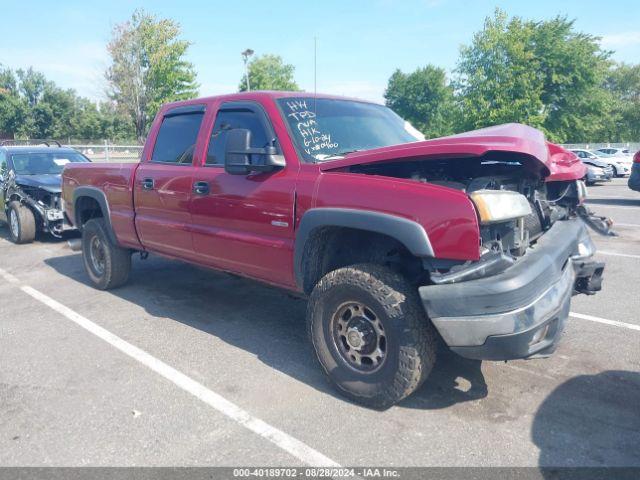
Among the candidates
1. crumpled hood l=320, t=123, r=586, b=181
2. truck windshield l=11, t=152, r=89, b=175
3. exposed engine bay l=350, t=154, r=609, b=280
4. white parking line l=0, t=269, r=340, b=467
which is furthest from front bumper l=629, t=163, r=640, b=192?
truck windshield l=11, t=152, r=89, b=175

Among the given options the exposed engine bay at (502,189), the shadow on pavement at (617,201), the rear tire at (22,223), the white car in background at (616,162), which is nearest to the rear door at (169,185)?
the exposed engine bay at (502,189)

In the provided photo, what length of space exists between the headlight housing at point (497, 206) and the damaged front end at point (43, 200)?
7593 millimetres

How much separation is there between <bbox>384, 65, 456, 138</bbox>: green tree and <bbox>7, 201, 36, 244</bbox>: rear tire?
68.2m

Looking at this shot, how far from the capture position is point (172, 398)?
3426 mm

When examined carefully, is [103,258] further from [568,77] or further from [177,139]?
[568,77]

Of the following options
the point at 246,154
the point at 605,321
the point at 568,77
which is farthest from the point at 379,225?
the point at 568,77

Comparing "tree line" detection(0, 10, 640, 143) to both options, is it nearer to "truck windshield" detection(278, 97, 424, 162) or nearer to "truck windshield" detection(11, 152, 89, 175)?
"truck windshield" detection(11, 152, 89, 175)

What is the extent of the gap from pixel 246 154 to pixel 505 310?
194cm

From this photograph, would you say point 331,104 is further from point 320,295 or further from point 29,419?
point 29,419

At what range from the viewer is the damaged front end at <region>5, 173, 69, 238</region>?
8.56 m

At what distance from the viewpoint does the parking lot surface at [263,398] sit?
9.20 feet

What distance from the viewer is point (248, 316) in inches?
197

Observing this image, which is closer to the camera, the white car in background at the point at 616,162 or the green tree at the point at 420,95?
the white car in background at the point at 616,162

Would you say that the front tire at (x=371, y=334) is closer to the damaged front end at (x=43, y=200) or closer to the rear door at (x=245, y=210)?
A: the rear door at (x=245, y=210)
